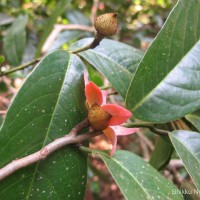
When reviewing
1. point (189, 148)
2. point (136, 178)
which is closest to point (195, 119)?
point (189, 148)

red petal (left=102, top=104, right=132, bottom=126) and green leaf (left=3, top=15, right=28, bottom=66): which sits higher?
red petal (left=102, top=104, right=132, bottom=126)

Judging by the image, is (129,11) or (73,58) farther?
(129,11)

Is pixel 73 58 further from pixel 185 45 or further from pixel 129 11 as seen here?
pixel 129 11

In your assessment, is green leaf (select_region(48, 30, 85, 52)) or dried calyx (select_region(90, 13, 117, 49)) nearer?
dried calyx (select_region(90, 13, 117, 49))

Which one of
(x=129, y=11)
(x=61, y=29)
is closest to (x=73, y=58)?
(x=61, y=29)

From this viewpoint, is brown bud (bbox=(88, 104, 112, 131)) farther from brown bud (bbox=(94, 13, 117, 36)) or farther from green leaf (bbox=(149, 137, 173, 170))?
green leaf (bbox=(149, 137, 173, 170))

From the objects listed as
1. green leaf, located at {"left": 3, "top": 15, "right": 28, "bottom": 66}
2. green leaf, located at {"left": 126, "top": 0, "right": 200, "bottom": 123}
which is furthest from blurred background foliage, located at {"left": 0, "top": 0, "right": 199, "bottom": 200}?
green leaf, located at {"left": 126, "top": 0, "right": 200, "bottom": 123}
